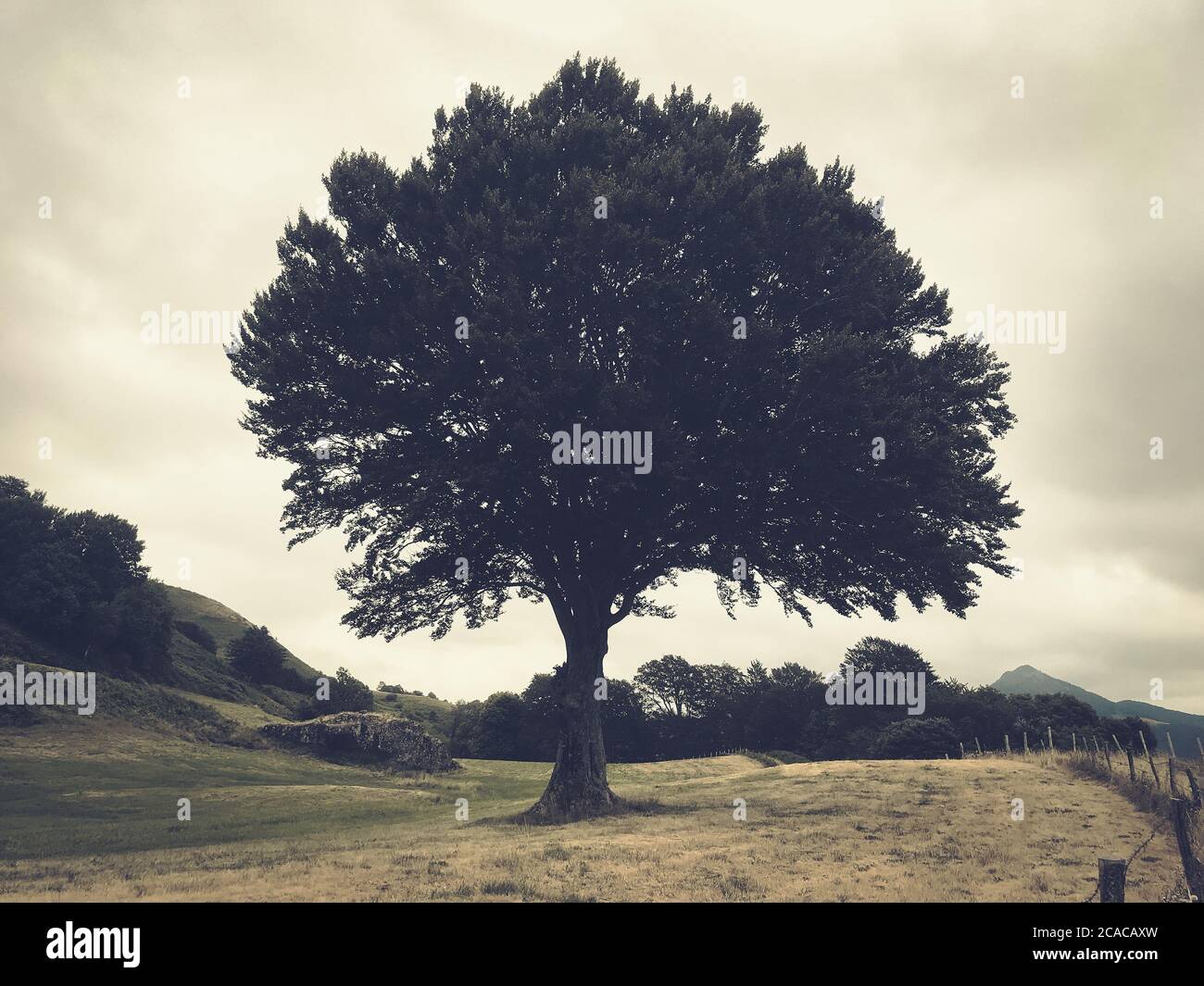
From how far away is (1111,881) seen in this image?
10727 millimetres

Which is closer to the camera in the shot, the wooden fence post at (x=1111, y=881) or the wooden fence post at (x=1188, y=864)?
the wooden fence post at (x=1111, y=881)

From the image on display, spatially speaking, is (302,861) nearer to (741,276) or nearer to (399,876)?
→ (399,876)

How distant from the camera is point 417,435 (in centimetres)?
2664

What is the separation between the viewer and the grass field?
14.9 meters

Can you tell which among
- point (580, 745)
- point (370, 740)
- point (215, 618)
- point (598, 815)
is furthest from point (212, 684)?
point (598, 815)

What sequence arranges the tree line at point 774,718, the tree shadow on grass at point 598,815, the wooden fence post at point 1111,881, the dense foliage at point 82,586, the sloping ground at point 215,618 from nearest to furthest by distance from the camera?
the wooden fence post at point 1111,881 → the tree shadow on grass at point 598,815 → the dense foliage at point 82,586 → the tree line at point 774,718 → the sloping ground at point 215,618

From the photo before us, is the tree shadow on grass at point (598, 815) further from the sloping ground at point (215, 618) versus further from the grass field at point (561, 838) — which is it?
the sloping ground at point (215, 618)

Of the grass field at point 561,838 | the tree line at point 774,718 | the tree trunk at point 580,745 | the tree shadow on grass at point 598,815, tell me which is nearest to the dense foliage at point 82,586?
the grass field at point 561,838

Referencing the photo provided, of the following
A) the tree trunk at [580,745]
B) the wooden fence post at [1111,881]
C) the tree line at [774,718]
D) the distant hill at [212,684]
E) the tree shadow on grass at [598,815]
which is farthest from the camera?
the tree line at [774,718]

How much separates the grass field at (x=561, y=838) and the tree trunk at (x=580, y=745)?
1.99 m

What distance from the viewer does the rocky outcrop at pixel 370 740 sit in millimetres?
52688

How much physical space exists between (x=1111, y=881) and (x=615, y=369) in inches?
755
